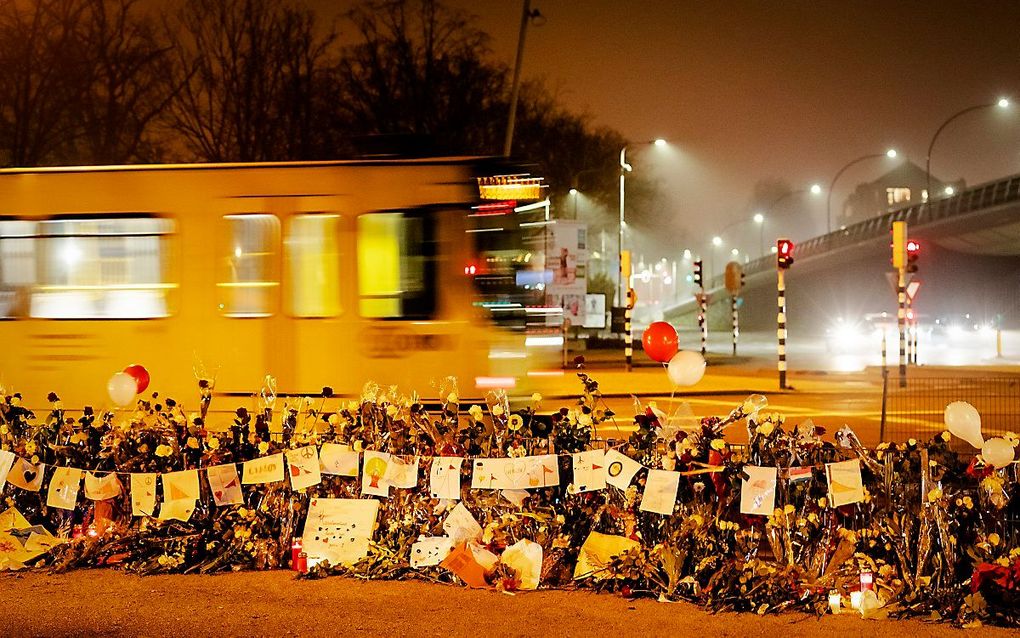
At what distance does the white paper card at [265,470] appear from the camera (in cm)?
732

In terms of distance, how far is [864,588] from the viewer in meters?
6.30

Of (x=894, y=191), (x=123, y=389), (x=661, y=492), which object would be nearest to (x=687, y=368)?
(x=661, y=492)

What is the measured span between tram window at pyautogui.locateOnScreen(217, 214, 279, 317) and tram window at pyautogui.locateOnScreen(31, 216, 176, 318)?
0.74 m

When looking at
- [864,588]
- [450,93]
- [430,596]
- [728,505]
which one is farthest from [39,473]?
[450,93]

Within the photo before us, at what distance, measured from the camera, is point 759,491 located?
6527 millimetres

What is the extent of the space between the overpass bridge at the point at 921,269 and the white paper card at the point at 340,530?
48198mm

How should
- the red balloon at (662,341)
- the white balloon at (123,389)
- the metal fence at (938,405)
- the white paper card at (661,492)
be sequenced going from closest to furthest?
the white paper card at (661,492), the white balloon at (123,389), the red balloon at (662,341), the metal fence at (938,405)

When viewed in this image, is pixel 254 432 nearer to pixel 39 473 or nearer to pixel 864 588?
pixel 39 473

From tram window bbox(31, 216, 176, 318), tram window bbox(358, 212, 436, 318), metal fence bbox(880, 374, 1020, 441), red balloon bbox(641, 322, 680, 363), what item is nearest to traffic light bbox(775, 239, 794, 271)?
metal fence bbox(880, 374, 1020, 441)

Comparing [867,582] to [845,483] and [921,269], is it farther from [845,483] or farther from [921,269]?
[921,269]

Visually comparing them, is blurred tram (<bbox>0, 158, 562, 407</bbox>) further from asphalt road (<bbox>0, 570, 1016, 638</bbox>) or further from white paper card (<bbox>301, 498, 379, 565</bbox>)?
asphalt road (<bbox>0, 570, 1016, 638</bbox>)

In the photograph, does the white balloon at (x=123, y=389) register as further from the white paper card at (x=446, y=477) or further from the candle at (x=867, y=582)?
the candle at (x=867, y=582)

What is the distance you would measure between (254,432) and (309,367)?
485 cm

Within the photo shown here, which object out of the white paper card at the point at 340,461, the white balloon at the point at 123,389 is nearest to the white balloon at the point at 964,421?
the white paper card at the point at 340,461
